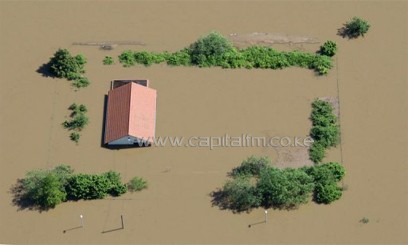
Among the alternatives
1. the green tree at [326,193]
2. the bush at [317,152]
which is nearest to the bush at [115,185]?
the green tree at [326,193]

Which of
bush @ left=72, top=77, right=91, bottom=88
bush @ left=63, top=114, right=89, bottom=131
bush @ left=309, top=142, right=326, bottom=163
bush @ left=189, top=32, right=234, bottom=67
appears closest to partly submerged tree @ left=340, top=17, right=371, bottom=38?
bush @ left=189, top=32, right=234, bottom=67

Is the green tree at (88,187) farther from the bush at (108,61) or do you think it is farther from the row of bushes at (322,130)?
the row of bushes at (322,130)

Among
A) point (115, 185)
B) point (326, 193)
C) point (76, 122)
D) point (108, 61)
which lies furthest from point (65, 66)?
point (326, 193)

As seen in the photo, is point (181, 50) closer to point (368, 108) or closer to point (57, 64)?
point (57, 64)

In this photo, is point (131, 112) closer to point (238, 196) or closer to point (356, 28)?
point (238, 196)

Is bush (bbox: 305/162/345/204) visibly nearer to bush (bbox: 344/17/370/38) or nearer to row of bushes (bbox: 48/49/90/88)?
bush (bbox: 344/17/370/38)
